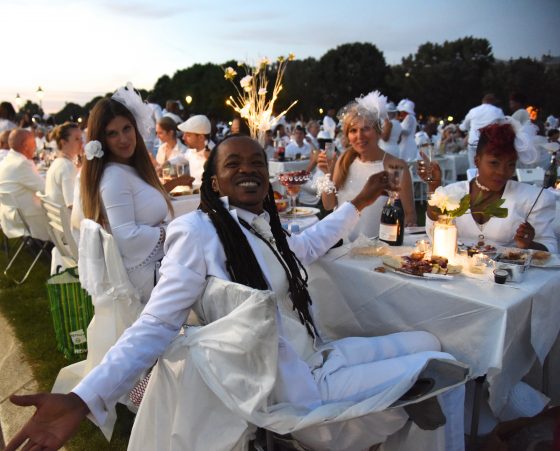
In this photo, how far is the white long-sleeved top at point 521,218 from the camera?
2.45 metres

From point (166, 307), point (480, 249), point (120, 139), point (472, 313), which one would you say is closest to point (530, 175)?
point (480, 249)

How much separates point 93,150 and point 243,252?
1.50 m

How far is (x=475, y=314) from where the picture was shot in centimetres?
172

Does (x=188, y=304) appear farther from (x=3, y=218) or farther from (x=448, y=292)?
(x=3, y=218)

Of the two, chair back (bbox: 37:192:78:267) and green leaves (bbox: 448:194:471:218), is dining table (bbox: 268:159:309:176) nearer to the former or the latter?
chair back (bbox: 37:192:78:267)

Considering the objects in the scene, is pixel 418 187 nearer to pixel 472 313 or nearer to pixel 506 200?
pixel 506 200

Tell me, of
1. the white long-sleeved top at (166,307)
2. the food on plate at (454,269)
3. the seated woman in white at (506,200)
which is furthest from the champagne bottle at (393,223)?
the white long-sleeved top at (166,307)

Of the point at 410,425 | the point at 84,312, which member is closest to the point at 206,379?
the point at 410,425

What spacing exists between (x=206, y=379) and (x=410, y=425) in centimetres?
76

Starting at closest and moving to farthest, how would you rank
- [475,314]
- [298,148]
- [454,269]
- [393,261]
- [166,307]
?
[166,307]
[475,314]
[454,269]
[393,261]
[298,148]

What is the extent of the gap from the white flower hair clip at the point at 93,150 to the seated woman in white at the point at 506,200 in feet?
6.36

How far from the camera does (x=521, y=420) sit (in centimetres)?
192

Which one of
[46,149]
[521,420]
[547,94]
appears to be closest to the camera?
[521,420]

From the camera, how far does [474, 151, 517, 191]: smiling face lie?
96.1 inches
